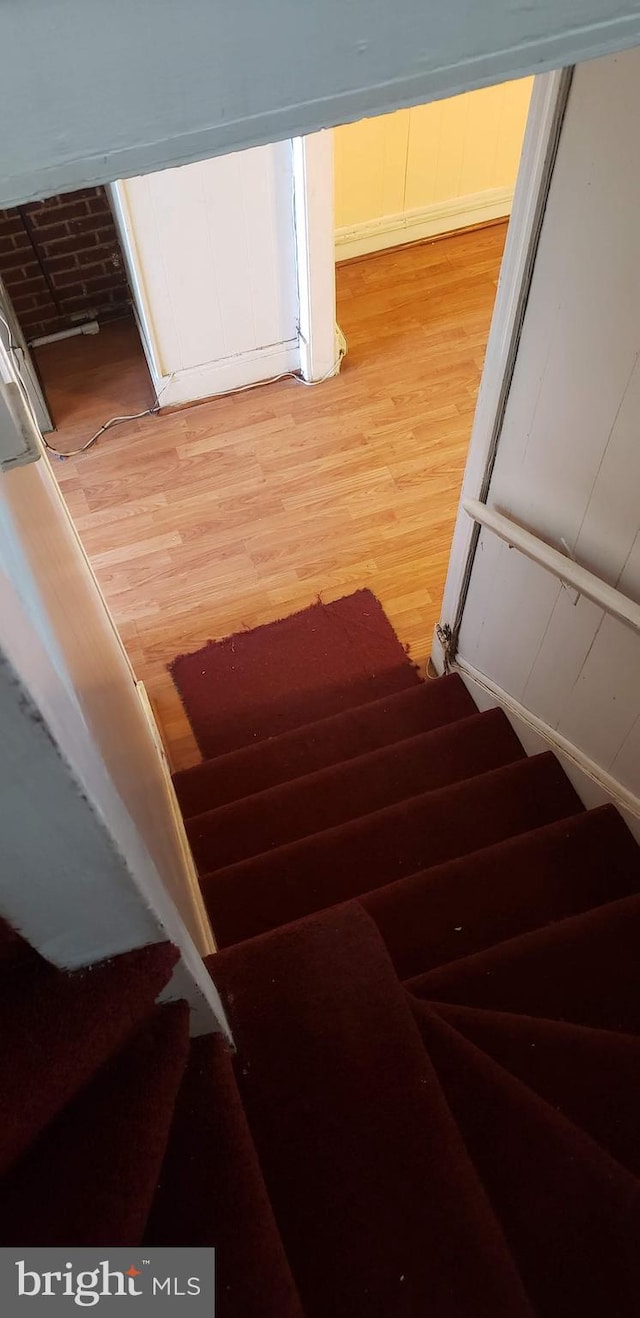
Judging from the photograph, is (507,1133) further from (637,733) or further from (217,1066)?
(637,733)

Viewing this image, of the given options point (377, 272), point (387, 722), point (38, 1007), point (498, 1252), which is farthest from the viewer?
point (377, 272)

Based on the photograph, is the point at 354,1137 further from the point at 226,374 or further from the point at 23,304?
the point at 23,304

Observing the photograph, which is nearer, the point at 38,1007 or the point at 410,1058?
the point at 38,1007

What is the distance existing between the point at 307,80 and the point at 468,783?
5.90ft

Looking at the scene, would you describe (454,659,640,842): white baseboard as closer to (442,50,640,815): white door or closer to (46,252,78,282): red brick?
(442,50,640,815): white door

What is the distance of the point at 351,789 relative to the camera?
7.43ft

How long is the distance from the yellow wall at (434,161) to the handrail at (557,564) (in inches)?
88.2

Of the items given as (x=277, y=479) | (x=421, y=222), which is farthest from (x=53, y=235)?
(x=421, y=222)

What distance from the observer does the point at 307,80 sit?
1.61ft

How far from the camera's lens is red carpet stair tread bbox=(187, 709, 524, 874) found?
7.27 feet

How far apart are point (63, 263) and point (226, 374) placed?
0.78 metres

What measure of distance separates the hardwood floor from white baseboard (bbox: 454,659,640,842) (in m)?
0.45

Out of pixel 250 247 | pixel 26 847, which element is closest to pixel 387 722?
pixel 250 247

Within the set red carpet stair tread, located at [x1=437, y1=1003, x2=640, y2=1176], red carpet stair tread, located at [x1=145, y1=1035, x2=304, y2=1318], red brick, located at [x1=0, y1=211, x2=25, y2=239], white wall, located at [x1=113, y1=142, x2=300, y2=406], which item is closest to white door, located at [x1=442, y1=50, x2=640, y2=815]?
red carpet stair tread, located at [x1=437, y1=1003, x2=640, y2=1176]
